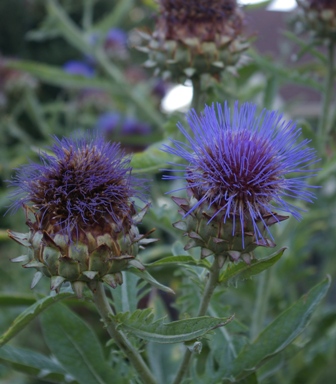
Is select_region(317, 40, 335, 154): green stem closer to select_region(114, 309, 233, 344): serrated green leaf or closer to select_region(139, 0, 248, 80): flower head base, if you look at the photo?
select_region(139, 0, 248, 80): flower head base

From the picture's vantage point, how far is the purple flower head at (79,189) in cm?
90

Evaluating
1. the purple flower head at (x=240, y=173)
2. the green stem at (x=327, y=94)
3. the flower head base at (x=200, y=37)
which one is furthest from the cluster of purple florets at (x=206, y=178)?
the green stem at (x=327, y=94)

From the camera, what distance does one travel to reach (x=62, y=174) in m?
0.92

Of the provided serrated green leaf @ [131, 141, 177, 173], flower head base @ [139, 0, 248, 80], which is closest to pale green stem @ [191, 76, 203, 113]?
flower head base @ [139, 0, 248, 80]

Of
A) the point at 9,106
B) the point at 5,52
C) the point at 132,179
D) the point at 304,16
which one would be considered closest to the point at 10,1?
the point at 5,52

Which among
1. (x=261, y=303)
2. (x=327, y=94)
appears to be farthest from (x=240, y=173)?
(x=327, y=94)

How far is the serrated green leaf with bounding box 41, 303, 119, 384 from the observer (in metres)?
1.05

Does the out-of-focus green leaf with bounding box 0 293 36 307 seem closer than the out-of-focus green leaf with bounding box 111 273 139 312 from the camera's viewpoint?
No

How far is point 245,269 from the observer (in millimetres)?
887

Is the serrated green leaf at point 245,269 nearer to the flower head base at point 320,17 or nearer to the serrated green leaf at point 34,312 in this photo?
the serrated green leaf at point 34,312

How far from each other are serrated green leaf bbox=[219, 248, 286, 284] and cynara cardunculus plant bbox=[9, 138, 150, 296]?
0.43 ft

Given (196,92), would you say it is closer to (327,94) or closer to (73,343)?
(327,94)

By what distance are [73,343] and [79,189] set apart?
1.02ft

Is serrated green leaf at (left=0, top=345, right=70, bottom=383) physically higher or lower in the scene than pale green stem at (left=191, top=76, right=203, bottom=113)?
lower
